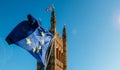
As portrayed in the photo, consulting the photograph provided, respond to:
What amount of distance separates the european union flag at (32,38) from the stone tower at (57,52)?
35053 millimetres

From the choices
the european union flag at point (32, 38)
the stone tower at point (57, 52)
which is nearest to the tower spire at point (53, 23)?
the stone tower at point (57, 52)

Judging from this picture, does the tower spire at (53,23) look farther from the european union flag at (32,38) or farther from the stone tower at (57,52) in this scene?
the european union flag at (32,38)

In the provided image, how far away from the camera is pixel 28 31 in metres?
27.4

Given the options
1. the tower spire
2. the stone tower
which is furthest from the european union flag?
the tower spire

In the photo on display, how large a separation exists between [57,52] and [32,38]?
43.2m

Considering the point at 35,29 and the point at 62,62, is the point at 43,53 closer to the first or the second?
the point at 35,29

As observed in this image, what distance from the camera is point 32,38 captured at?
27547 millimetres

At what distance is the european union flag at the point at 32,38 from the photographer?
26.2 m

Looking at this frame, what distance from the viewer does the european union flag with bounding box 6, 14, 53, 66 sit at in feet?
86.0

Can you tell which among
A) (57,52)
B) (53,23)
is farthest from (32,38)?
(57,52)

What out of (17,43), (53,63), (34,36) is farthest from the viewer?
(53,63)

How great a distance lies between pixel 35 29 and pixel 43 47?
185 centimetres

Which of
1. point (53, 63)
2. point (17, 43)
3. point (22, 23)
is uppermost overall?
point (53, 63)

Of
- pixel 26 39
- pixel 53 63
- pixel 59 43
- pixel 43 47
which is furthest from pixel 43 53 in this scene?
pixel 59 43
